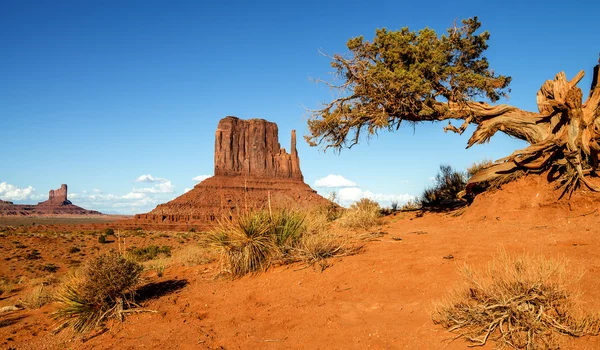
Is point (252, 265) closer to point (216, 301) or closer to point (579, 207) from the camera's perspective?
point (216, 301)

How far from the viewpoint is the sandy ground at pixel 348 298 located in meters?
4.94

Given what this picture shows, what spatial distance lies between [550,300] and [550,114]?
9186mm

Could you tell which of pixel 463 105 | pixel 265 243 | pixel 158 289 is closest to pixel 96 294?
pixel 158 289

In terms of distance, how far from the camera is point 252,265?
333 inches

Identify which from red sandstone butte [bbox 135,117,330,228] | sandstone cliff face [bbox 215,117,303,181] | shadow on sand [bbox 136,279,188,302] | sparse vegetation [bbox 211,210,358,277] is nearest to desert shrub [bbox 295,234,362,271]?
sparse vegetation [bbox 211,210,358,277]

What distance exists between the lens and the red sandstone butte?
276 ft

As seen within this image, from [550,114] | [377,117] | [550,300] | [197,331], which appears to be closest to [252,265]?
[197,331]

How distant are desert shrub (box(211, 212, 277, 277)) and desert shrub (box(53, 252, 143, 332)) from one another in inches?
74.0

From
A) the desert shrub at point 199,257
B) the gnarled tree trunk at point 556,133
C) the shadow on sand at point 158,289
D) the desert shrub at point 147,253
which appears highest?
the gnarled tree trunk at point 556,133

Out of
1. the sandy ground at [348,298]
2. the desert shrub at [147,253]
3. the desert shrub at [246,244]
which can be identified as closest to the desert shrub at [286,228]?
the desert shrub at [246,244]

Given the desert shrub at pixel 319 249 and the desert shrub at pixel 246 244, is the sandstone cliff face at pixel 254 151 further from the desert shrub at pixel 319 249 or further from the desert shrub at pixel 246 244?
the desert shrub at pixel 319 249

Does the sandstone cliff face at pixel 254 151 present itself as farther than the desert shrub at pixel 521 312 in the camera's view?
Yes

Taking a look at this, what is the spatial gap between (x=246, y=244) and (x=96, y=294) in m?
2.84

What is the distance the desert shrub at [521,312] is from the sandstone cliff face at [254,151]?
339 ft
